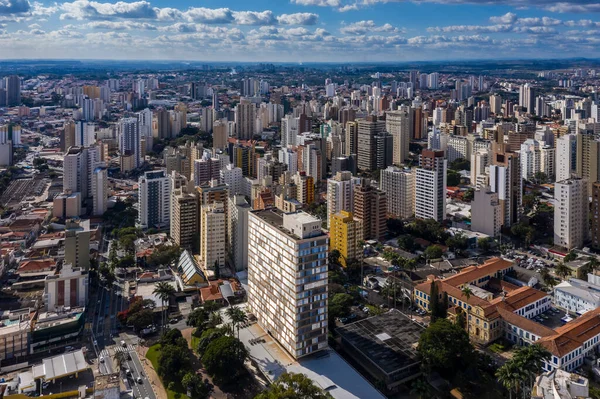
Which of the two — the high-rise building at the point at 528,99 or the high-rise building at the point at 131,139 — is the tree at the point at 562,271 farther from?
the high-rise building at the point at 528,99

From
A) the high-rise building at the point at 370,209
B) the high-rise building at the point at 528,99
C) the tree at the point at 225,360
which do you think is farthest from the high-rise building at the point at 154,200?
the high-rise building at the point at 528,99

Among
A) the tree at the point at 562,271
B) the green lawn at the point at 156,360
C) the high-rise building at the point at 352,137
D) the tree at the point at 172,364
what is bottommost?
the green lawn at the point at 156,360

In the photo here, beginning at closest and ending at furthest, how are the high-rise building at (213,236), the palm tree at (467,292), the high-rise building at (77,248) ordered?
the palm tree at (467,292)
the high-rise building at (77,248)
the high-rise building at (213,236)

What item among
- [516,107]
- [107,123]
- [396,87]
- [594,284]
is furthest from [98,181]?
[396,87]

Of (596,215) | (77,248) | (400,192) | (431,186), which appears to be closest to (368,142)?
(400,192)

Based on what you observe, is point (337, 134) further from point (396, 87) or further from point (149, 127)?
point (396, 87)

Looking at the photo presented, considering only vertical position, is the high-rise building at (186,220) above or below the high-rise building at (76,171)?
below
